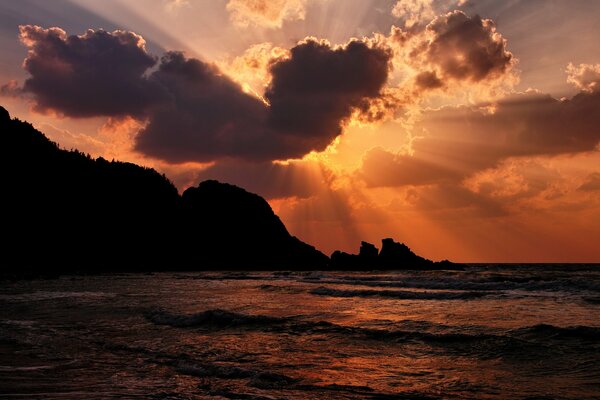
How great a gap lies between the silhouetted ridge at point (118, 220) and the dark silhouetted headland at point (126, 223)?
1.04 feet

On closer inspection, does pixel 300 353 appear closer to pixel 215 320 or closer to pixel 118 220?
pixel 215 320

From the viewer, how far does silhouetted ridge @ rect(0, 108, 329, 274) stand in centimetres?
11450

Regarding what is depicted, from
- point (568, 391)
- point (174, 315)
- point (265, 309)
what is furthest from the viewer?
point (265, 309)

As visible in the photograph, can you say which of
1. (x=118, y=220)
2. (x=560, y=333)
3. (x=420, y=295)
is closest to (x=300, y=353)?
(x=560, y=333)

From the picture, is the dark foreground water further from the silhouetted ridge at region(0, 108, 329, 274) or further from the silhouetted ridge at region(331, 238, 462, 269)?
the silhouetted ridge at region(331, 238, 462, 269)

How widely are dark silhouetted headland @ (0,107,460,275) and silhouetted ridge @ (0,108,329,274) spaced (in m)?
0.32

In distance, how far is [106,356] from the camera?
13.7m

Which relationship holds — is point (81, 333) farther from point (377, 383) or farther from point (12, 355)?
point (377, 383)

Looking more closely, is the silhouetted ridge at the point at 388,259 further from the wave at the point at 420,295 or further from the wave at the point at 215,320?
the wave at the point at 215,320

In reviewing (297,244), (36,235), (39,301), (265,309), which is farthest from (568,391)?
(297,244)

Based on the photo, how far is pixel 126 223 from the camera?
146m

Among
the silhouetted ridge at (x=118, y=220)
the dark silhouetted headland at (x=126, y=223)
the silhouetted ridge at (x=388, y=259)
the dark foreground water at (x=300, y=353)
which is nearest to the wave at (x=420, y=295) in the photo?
the dark foreground water at (x=300, y=353)

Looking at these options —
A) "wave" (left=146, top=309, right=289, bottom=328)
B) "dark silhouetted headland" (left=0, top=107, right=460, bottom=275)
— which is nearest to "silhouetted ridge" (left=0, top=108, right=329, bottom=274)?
"dark silhouetted headland" (left=0, top=107, right=460, bottom=275)

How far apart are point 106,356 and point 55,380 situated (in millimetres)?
2911
